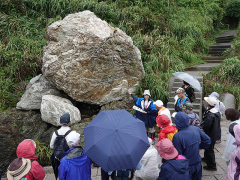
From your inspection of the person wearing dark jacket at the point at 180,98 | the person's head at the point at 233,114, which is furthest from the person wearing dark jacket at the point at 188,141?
the person wearing dark jacket at the point at 180,98

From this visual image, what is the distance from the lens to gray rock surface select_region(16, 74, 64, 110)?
6285mm

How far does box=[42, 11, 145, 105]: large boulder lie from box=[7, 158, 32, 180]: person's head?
3.69m

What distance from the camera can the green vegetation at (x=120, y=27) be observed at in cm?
745

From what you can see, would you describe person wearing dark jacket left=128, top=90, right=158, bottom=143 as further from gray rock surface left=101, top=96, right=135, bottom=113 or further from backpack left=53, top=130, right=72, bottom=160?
backpack left=53, top=130, right=72, bottom=160

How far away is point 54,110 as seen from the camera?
5.71 meters

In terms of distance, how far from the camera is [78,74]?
597 centimetres

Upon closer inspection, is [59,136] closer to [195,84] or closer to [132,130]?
[132,130]

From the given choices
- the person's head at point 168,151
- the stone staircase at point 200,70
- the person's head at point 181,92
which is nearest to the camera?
the person's head at point 168,151

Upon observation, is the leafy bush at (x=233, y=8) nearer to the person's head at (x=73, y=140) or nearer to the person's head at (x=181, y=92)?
the person's head at (x=181, y=92)

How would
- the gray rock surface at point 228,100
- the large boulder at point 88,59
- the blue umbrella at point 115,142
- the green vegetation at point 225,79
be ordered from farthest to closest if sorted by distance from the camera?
the green vegetation at point 225,79, the gray rock surface at point 228,100, the large boulder at point 88,59, the blue umbrella at point 115,142

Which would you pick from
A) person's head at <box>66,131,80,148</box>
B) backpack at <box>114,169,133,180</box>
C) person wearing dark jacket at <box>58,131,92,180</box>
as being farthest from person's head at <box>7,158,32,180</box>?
backpack at <box>114,169,133,180</box>

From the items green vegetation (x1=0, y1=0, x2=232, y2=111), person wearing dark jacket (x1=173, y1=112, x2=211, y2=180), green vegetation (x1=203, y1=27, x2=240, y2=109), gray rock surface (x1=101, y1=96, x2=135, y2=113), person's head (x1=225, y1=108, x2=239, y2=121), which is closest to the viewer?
person wearing dark jacket (x1=173, y1=112, x2=211, y2=180)

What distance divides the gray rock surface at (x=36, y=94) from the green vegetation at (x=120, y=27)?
759 mm

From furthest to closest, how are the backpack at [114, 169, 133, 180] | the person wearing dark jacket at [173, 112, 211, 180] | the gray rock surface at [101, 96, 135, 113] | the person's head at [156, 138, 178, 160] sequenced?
the gray rock surface at [101, 96, 135, 113] < the person wearing dark jacket at [173, 112, 211, 180] < the backpack at [114, 169, 133, 180] < the person's head at [156, 138, 178, 160]
